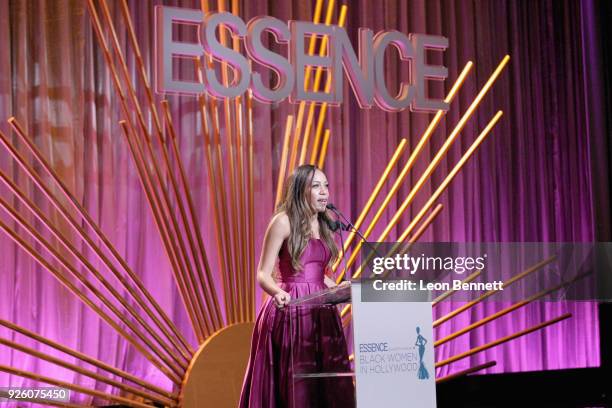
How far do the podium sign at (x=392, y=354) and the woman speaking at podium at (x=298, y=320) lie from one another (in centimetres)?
23

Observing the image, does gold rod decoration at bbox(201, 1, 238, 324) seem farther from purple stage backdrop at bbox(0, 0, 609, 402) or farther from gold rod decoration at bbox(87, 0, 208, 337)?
purple stage backdrop at bbox(0, 0, 609, 402)

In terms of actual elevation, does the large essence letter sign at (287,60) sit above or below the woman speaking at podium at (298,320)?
above

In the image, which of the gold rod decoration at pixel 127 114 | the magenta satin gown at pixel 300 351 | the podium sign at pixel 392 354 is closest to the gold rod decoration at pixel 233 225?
the gold rod decoration at pixel 127 114

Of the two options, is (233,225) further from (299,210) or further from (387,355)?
(387,355)

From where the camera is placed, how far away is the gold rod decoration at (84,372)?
3.68m

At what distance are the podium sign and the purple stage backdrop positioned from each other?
91.0 inches

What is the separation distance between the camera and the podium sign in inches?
109

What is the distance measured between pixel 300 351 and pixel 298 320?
119 millimetres

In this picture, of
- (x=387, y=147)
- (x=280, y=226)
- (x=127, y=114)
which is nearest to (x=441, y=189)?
(x=387, y=147)

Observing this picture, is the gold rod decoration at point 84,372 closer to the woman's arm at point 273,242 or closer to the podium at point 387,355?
the woman's arm at point 273,242

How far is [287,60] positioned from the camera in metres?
4.59

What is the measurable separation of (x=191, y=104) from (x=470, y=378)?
248cm

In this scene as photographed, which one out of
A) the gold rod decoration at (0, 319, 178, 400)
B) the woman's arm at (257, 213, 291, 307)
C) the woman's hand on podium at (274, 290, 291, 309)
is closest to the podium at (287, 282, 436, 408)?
the woman's hand on podium at (274, 290, 291, 309)

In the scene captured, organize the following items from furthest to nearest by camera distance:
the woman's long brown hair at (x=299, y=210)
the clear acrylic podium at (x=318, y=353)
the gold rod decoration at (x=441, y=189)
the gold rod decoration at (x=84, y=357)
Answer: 1. the gold rod decoration at (x=441, y=189)
2. the woman's long brown hair at (x=299, y=210)
3. the gold rod decoration at (x=84, y=357)
4. the clear acrylic podium at (x=318, y=353)
